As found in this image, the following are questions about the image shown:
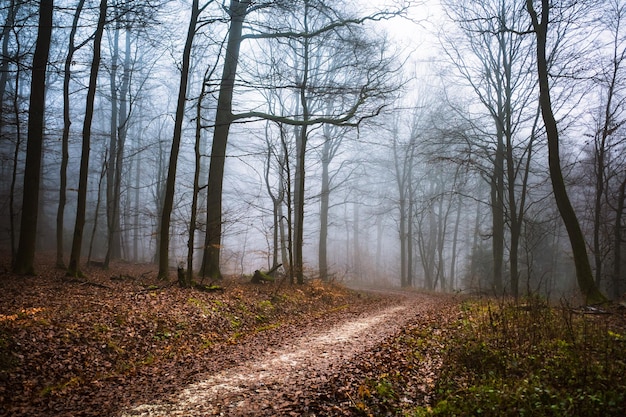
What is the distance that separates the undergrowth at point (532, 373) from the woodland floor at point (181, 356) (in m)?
0.41

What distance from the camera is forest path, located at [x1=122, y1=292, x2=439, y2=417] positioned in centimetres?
377

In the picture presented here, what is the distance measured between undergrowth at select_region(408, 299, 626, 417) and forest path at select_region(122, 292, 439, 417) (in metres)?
1.41

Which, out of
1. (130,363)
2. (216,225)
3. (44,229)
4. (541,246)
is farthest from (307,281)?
(44,229)

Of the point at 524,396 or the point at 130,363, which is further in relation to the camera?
the point at 130,363

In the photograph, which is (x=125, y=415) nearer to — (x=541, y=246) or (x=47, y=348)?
(x=47, y=348)

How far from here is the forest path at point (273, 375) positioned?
3766 mm

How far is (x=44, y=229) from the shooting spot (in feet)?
91.3

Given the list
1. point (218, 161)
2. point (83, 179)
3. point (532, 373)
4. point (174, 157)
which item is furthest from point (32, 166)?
point (532, 373)

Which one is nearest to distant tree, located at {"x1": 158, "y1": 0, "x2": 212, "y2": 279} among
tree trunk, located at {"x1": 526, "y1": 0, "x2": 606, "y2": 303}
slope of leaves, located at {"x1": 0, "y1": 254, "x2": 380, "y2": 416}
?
slope of leaves, located at {"x1": 0, "y1": 254, "x2": 380, "y2": 416}

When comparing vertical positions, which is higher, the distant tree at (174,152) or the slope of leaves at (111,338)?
the distant tree at (174,152)

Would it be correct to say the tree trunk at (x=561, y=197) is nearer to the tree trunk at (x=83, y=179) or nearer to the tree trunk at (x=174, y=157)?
the tree trunk at (x=174, y=157)

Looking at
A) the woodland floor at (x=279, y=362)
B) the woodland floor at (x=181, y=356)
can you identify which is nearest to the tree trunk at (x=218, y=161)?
the woodland floor at (x=181, y=356)

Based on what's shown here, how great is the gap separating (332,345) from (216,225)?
6.66 metres

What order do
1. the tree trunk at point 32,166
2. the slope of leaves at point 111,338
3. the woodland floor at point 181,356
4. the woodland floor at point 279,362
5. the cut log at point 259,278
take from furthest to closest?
the cut log at point 259,278, the tree trunk at point 32,166, the slope of leaves at point 111,338, the woodland floor at point 181,356, the woodland floor at point 279,362
